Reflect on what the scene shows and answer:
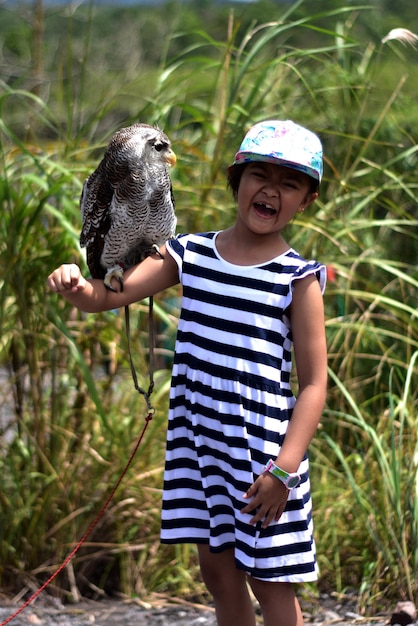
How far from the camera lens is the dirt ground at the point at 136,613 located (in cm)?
224

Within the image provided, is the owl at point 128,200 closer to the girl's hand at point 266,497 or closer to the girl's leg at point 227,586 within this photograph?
the girl's hand at point 266,497

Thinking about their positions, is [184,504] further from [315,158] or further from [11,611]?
[11,611]

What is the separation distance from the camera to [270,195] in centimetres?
144

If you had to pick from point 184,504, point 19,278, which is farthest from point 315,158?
point 19,278

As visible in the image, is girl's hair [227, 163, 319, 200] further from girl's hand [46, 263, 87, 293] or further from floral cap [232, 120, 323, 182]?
girl's hand [46, 263, 87, 293]

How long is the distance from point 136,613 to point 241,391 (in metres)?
1.17

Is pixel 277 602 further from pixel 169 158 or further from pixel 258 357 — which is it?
pixel 169 158

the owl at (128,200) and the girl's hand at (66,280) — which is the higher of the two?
the owl at (128,200)

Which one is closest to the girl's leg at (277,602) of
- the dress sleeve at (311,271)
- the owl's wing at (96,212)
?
the dress sleeve at (311,271)

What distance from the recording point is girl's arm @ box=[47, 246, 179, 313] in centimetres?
141

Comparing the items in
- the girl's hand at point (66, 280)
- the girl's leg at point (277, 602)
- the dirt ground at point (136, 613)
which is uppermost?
the girl's hand at point (66, 280)

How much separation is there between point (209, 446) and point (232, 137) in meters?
1.29

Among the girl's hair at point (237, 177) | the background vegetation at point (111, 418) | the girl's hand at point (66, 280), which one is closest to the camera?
the girl's hand at point (66, 280)

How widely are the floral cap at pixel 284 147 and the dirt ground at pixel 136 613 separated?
1345mm
